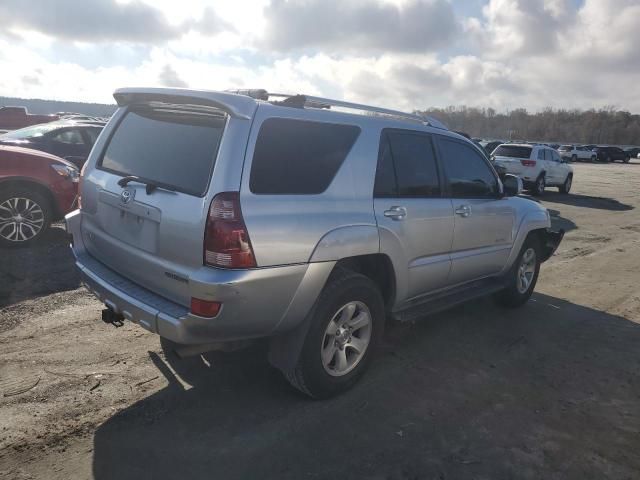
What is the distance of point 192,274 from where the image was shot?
2764 mm

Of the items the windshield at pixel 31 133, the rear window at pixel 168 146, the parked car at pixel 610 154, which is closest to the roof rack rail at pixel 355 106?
the rear window at pixel 168 146

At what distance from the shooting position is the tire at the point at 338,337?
3170mm

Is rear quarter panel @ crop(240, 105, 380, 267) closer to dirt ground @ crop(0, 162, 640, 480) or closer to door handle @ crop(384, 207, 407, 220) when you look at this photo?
door handle @ crop(384, 207, 407, 220)

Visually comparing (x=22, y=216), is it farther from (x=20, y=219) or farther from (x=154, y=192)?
(x=154, y=192)

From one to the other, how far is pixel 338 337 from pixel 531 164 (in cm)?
1576

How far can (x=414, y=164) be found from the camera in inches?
156

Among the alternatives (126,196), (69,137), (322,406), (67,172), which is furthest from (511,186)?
(69,137)

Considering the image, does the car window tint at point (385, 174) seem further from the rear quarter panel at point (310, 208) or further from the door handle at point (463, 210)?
the door handle at point (463, 210)

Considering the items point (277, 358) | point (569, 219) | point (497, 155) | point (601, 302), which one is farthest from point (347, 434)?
point (497, 155)

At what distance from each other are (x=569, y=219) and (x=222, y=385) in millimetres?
11135

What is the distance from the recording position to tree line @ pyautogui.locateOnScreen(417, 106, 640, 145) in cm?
9781

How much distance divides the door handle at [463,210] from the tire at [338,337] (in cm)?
126

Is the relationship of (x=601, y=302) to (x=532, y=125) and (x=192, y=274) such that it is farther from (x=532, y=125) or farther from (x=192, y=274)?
(x=532, y=125)

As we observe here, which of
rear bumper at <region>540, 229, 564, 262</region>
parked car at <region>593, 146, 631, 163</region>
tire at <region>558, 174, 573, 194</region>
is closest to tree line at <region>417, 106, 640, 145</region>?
parked car at <region>593, 146, 631, 163</region>
